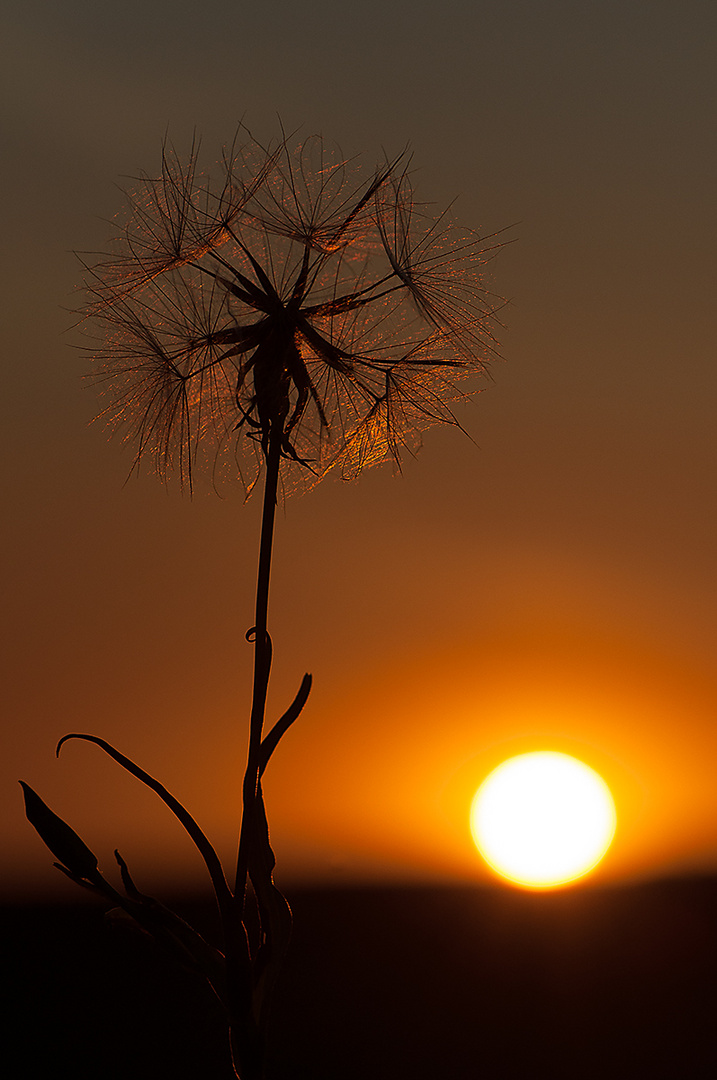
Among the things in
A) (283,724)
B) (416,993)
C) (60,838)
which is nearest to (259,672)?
(283,724)

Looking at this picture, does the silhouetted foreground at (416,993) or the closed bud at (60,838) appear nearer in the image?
the closed bud at (60,838)

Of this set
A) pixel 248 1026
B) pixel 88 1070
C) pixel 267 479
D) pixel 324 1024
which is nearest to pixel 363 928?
Answer: pixel 324 1024

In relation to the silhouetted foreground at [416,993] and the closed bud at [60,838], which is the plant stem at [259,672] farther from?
the silhouetted foreground at [416,993]

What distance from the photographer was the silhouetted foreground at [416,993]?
4375 millimetres

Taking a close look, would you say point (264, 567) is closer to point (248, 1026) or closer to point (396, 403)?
point (396, 403)

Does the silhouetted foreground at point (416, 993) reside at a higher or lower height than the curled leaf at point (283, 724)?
lower

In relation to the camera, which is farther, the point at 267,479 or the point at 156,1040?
the point at 156,1040

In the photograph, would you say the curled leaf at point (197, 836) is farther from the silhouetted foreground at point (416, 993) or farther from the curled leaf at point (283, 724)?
the silhouetted foreground at point (416, 993)

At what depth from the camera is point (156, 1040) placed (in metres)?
4.35

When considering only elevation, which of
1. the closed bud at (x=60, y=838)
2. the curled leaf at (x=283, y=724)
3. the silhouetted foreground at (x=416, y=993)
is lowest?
the silhouetted foreground at (x=416, y=993)

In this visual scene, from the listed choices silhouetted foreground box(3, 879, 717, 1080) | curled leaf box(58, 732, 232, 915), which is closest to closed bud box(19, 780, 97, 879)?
curled leaf box(58, 732, 232, 915)

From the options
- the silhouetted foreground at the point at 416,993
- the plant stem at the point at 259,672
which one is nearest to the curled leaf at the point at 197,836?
the plant stem at the point at 259,672

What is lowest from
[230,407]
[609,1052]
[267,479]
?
[609,1052]

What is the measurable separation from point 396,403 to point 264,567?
0.61m
